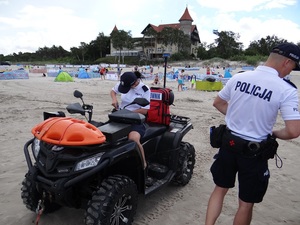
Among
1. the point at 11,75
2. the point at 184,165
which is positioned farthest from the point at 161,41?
the point at 184,165

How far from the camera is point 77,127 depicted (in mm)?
2465

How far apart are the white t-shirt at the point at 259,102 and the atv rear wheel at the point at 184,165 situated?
1609 mm

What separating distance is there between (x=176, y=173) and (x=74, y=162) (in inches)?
75.4

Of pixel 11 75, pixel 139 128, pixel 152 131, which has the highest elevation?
pixel 139 128

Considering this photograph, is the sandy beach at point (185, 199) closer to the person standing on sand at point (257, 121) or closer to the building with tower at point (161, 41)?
the person standing on sand at point (257, 121)

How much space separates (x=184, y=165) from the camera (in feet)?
13.5

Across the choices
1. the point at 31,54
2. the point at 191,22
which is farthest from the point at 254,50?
the point at 31,54

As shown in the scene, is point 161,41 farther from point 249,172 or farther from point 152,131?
point 249,172

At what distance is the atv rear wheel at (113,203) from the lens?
2465mm

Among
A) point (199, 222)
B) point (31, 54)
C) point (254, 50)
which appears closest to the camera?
point (199, 222)

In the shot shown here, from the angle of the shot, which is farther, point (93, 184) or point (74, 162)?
point (93, 184)

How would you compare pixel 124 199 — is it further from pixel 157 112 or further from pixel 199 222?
pixel 157 112

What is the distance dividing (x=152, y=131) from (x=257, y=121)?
5.20 ft

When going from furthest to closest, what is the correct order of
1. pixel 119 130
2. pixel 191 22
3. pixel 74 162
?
1. pixel 191 22
2. pixel 119 130
3. pixel 74 162
